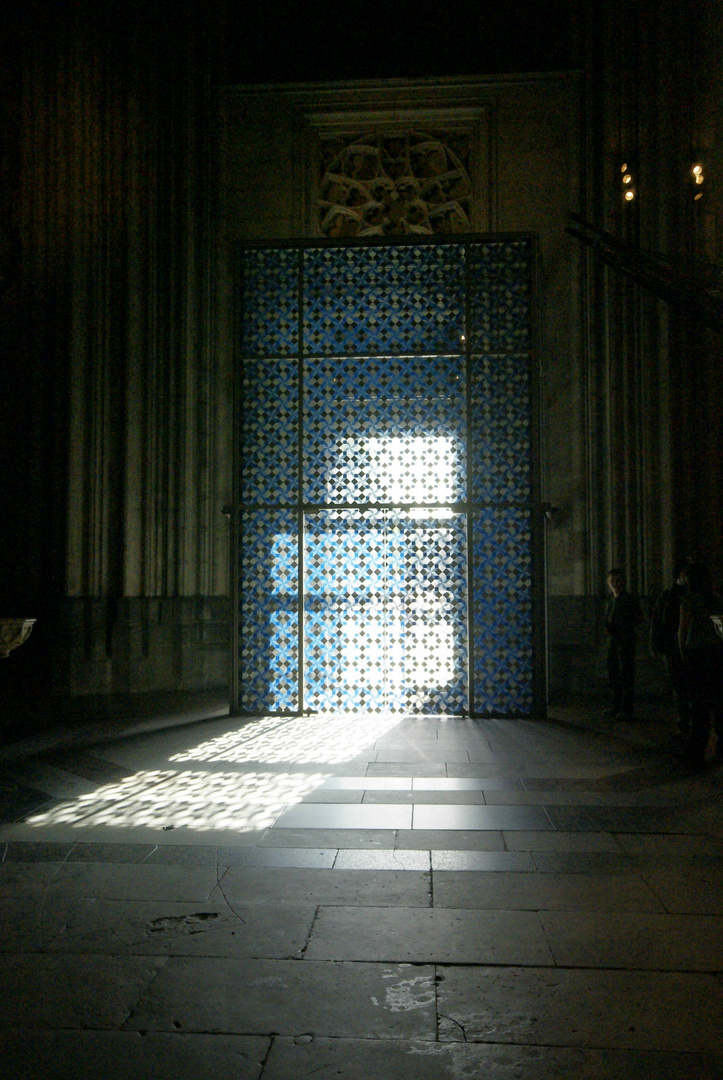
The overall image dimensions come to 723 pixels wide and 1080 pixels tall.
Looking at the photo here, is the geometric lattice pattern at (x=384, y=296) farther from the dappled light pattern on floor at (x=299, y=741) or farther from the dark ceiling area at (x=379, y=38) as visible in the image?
the dark ceiling area at (x=379, y=38)

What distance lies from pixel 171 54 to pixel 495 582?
879 centimetres

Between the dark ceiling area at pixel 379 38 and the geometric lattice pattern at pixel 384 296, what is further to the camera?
the dark ceiling area at pixel 379 38

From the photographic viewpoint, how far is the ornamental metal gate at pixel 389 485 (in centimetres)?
966

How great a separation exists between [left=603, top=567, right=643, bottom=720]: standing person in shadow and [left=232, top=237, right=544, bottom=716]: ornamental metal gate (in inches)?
33.2

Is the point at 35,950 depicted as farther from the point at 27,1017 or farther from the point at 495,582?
the point at 495,582

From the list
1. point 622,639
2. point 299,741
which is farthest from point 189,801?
point 622,639

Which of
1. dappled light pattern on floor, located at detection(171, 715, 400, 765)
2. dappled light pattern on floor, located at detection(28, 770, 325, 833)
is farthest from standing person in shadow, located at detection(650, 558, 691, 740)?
dappled light pattern on floor, located at detection(28, 770, 325, 833)

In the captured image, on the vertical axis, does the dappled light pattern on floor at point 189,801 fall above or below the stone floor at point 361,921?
below

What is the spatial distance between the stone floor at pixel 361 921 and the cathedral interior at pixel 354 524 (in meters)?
0.02

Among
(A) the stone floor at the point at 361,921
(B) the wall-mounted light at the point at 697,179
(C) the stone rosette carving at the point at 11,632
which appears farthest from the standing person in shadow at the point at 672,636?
(C) the stone rosette carving at the point at 11,632

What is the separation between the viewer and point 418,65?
12.6m

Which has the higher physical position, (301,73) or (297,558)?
(301,73)

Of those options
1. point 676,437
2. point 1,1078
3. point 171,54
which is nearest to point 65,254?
point 171,54

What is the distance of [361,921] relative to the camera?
12.3 ft
